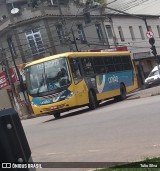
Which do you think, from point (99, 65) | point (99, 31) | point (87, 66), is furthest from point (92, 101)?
point (99, 31)

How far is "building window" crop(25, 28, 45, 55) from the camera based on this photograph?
41.9 metres

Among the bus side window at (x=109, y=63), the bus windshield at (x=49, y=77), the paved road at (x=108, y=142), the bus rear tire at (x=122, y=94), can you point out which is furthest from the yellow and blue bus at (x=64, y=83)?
the paved road at (x=108, y=142)

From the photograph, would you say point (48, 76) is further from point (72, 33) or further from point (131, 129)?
point (72, 33)

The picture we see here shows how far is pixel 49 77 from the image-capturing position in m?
21.6

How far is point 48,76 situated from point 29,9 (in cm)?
2224

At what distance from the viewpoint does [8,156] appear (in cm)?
283

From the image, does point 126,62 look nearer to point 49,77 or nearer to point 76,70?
point 76,70

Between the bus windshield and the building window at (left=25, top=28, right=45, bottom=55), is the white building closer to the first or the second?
the building window at (left=25, top=28, right=45, bottom=55)

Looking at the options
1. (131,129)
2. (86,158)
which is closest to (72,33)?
(131,129)

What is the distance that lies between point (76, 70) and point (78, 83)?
664 millimetres

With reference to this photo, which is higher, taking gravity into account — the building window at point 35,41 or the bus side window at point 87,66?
the building window at point 35,41

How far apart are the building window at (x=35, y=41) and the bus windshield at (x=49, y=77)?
19.7 metres

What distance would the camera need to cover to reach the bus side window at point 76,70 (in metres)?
21.6

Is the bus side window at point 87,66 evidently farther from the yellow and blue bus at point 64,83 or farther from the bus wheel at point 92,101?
the bus wheel at point 92,101
